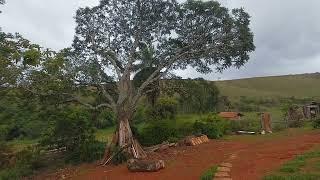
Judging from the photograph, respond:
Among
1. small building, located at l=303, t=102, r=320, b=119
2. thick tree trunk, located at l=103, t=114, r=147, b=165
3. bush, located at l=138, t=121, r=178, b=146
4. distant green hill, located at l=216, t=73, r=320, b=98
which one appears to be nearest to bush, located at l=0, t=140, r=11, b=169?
thick tree trunk, located at l=103, t=114, r=147, b=165

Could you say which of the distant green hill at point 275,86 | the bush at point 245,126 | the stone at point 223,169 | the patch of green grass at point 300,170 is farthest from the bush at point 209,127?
the distant green hill at point 275,86

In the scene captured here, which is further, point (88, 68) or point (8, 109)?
point (8, 109)

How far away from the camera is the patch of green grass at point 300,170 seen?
12.0 metres

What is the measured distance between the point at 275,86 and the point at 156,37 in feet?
230

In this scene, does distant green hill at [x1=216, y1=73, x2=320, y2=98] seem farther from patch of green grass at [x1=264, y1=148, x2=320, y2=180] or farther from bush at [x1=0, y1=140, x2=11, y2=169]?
patch of green grass at [x1=264, y1=148, x2=320, y2=180]

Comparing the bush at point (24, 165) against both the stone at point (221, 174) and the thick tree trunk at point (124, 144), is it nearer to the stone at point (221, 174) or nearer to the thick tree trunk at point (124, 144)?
the thick tree trunk at point (124, 144)

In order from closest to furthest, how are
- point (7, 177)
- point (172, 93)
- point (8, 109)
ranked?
1. point (7, 177)
2. point (8, 109)
3. point (172, 93)

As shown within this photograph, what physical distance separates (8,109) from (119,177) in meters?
9.27

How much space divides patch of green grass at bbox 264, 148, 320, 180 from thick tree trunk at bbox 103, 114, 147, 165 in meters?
6.92

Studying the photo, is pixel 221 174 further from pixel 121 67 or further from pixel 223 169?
pixel 121 67

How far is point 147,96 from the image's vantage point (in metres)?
26.0

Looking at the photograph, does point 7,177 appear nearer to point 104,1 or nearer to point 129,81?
point 129,81

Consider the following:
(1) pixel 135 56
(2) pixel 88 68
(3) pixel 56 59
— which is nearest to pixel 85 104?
(2) pixel 88 68

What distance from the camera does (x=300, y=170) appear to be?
43.2ft
